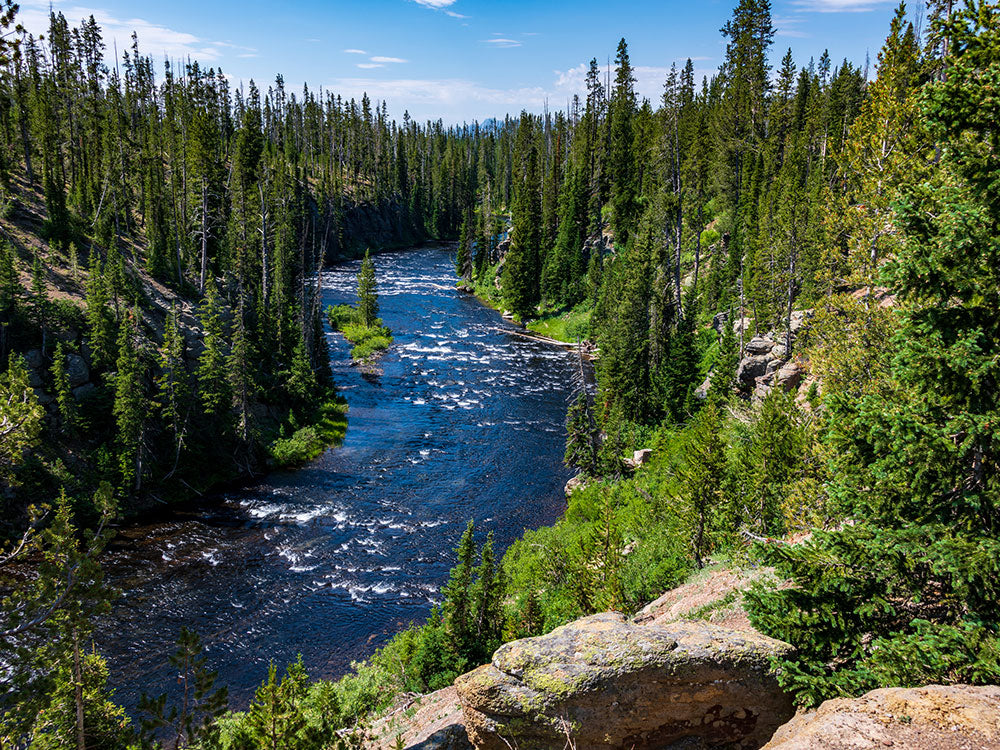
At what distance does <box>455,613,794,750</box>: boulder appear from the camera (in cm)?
1017

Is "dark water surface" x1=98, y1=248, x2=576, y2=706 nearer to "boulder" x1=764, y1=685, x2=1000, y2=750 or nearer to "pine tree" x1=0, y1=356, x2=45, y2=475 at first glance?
"pine tree" x1=0, y1=356, x2=45, y2=475

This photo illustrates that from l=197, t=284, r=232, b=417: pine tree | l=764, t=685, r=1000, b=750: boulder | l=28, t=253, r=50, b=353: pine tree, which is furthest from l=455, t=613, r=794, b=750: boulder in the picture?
l=28, t=253, r=50, b=353: pine tree

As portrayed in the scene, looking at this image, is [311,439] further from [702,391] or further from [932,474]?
[932,474]

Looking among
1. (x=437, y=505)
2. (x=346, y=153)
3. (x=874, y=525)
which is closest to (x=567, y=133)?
(x=346, y=153)

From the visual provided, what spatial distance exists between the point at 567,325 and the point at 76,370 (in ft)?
169

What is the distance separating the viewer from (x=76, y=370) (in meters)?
33.0

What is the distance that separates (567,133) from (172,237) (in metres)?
107

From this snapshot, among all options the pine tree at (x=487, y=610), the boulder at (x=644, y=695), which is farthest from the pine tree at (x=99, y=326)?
the boulder at (x=644, y=695)

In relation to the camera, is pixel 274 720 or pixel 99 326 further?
pixel 99 326

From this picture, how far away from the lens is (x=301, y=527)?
32.4 m

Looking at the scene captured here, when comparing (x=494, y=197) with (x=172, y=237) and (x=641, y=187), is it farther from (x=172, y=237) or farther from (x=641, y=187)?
(x=172, y=237)

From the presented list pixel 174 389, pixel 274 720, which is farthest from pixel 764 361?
pixel 174 389

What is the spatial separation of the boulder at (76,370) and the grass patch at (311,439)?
11.5 metres

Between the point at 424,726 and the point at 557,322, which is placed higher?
the point at 557,322
